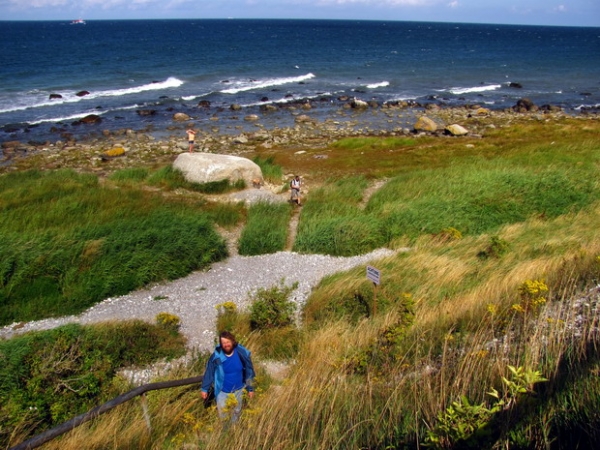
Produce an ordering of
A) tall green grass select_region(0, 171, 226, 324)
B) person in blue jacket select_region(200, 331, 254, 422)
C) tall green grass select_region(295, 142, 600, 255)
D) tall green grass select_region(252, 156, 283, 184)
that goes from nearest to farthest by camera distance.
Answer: person in blue jacket select_region(200, 331, 254, 422) < tall green grass select_region(0, 171, 226, 324) < tall green grass select_region(295, 142, 600, 255) < tall green grass select_region(252, 156, 283, 184)

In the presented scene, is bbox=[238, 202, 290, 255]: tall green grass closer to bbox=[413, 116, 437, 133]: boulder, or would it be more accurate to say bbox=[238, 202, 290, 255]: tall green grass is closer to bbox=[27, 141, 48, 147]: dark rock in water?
bbox=[27, 141, 48, 147]: dark rock in water

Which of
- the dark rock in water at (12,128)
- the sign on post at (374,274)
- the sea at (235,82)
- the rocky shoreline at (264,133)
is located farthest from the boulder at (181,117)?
the sign on post at (374,274)

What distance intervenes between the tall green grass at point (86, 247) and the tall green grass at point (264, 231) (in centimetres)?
85

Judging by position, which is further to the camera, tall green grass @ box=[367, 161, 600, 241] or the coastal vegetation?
tall green grass @ box=[367, 161, 600, 241]

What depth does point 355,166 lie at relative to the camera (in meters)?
27.4

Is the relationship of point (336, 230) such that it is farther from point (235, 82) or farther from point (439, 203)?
point (235, 82)

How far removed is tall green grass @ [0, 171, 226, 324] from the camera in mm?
12570

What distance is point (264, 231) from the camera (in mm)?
16297

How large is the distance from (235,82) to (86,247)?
5415cm

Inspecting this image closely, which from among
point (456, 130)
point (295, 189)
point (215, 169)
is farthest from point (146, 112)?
point (295, 189)

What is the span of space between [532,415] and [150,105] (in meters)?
49.6

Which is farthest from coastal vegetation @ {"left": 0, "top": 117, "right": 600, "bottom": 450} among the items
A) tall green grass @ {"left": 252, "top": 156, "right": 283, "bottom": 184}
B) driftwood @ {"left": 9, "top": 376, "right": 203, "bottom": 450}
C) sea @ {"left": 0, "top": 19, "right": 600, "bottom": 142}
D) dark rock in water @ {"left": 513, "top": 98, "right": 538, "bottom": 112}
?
dark rock in water @ {"left": 513, "top": 98, "right": 538, "bottom": 112}

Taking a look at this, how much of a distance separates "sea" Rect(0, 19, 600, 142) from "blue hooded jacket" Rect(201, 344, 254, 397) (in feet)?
114

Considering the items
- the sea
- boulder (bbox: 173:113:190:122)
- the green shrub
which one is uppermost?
the green shrub
